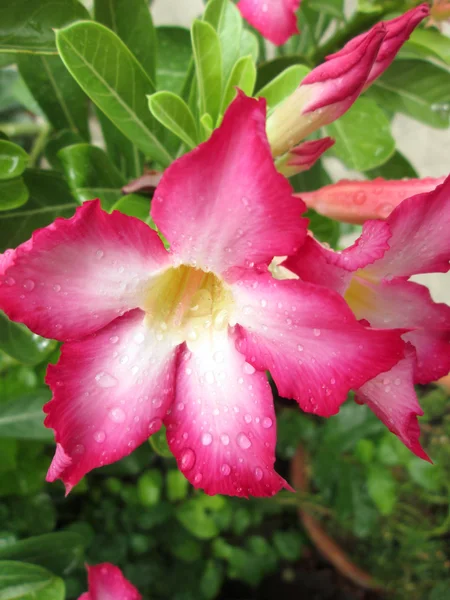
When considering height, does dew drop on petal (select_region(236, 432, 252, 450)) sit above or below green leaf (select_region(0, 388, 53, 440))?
above

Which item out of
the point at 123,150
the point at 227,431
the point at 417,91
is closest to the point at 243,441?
the point at 227,431

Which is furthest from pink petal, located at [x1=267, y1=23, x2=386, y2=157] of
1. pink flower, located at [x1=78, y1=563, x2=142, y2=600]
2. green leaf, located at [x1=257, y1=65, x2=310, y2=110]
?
pink flower, located at [x1=78, y1=563, x2=142, y2=600]

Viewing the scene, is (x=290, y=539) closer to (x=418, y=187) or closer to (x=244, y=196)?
(x=418, y=187)

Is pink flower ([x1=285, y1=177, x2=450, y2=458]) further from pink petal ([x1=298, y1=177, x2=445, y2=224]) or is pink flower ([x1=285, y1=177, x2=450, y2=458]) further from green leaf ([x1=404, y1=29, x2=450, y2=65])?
green leaf ([x1=404, y1=29, x2=450, y2=65])

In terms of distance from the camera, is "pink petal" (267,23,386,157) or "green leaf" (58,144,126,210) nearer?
"pink petal" (267,23,386,157)

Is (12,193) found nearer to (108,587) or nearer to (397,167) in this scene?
(108,587)

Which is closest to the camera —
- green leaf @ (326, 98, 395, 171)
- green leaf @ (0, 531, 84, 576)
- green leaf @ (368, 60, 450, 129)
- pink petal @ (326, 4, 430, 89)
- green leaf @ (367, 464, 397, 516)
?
pink petal @ (326, 4, 430, 89)

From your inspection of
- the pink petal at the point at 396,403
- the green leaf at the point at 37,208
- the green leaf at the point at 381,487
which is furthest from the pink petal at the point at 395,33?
the green leaf at the point at 381,487
